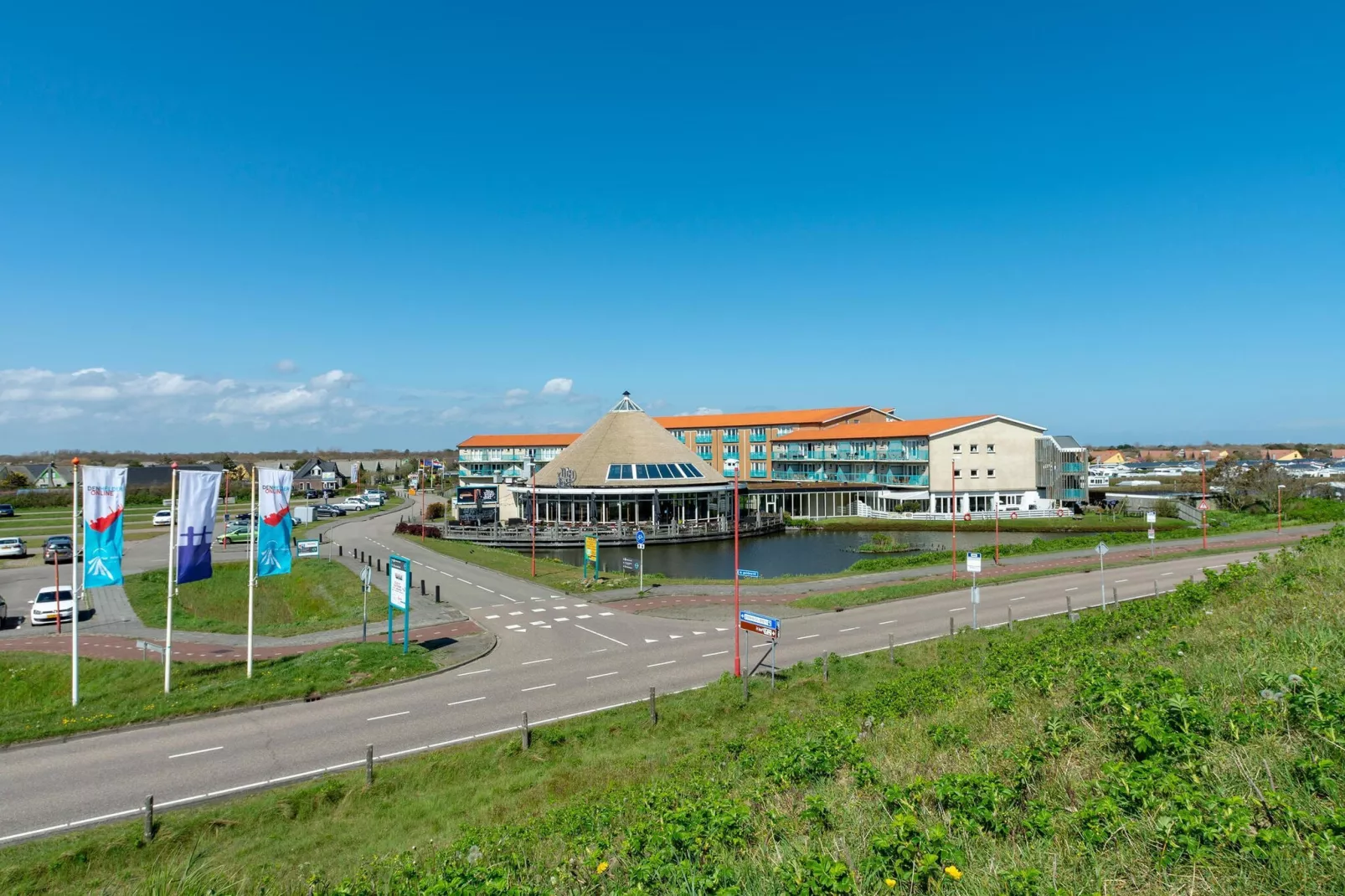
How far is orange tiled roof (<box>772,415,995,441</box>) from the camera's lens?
8138 cm

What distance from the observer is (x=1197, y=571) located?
37.2m

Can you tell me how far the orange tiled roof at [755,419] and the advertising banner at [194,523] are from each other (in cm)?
8185

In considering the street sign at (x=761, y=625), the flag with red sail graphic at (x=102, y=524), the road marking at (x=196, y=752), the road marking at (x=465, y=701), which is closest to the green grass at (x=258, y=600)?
the flag with red sail graphic at (x=102, y=524)

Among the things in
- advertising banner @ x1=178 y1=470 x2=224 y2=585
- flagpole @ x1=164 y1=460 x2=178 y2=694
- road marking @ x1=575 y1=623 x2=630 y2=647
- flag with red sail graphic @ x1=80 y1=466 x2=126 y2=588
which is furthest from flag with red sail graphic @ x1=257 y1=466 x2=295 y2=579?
road marking @ x1=575 y1=623 x2=630 y2=647

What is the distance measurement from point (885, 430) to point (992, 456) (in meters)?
12.9

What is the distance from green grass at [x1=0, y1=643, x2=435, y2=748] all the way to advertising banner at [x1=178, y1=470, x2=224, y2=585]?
3510mm

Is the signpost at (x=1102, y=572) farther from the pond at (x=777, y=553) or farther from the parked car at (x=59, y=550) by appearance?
the parked car at (x=59, y=550)

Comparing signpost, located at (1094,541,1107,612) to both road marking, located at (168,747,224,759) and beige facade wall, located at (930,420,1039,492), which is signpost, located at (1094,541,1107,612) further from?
beige facade wall, located at (930,420,1039,492)

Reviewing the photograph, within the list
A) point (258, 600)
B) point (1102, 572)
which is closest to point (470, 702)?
point (1102, 572)

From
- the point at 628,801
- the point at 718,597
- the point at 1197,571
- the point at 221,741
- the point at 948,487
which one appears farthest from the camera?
the point at 948,487

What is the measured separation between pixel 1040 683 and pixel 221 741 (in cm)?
1864

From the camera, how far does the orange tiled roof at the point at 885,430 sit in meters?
81.4

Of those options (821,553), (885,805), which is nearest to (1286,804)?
(885,805)

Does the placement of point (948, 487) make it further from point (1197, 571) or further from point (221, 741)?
point (221, 741)
